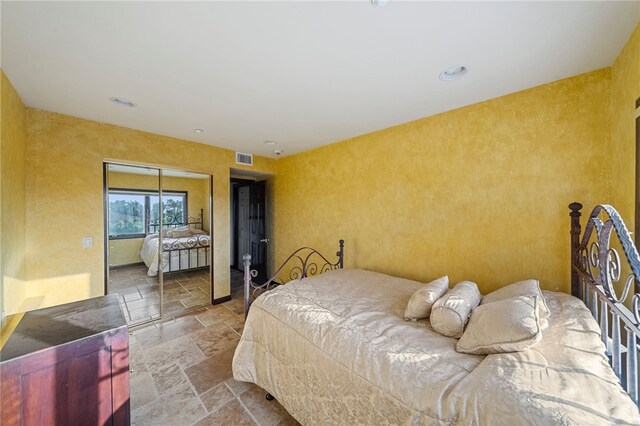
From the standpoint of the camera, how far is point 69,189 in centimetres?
258

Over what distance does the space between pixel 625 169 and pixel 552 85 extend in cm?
87

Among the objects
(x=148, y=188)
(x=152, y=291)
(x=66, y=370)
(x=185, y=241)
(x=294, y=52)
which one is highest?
(x=294, y=52)

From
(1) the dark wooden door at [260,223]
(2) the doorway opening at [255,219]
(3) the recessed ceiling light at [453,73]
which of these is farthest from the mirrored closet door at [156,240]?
(3) the recessed ceiling light at [453,73]

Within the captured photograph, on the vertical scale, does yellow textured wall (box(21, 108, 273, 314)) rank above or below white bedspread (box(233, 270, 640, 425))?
above

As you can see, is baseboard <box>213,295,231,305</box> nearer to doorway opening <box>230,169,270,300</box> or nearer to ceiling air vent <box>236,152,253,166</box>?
doorway opening <box>230,169,270,300</box>

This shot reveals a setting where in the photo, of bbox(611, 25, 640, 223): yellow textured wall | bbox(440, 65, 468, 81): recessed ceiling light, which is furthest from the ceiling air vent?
bbox(611, 25, 640, 223): yellow textured wall

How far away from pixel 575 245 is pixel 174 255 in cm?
457

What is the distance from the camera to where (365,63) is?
1679 mm

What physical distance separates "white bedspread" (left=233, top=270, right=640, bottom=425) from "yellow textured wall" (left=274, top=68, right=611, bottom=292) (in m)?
0.54

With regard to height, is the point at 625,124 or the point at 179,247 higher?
the point at 625,124

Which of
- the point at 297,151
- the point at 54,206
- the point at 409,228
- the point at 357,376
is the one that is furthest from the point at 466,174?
the point at 54,206

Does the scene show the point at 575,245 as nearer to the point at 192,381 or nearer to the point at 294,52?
the point at 294,52

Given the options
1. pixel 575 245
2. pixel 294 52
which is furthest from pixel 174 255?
pixel 575 245

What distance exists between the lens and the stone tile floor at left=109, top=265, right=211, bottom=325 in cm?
307
